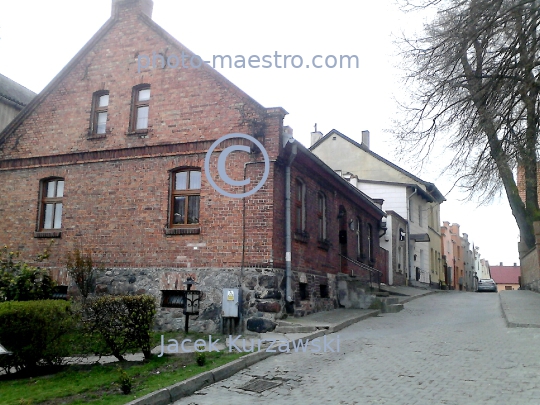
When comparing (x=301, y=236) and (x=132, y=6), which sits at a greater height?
(x=132, y=6)

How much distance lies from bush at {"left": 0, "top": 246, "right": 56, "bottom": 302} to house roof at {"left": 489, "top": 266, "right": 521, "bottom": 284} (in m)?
94.8

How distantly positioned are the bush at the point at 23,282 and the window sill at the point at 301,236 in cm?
672

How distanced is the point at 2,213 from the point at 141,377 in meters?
10.2

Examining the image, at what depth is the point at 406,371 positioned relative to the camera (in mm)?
8969

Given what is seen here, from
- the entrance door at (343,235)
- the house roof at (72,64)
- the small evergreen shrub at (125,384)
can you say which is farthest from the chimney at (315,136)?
the small evergreen shrub at (125,384)

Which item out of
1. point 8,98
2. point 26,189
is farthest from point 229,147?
point 8,98

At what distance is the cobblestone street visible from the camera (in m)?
7.51

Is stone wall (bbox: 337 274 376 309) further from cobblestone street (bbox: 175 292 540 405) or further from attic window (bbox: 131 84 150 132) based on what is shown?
attic window (bbox: 131 84 150 132)

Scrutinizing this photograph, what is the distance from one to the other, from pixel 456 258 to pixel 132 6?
47.9m

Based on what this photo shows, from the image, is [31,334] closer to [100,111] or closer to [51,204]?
[51,204]

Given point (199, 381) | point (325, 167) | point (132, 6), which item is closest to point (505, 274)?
point (325, 167)

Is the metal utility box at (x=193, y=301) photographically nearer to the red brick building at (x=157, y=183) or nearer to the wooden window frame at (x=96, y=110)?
the red brick building at (x=157, y=183)

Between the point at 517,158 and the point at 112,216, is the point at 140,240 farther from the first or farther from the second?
the point at 517,158

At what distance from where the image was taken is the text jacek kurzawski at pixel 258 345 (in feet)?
34.8
